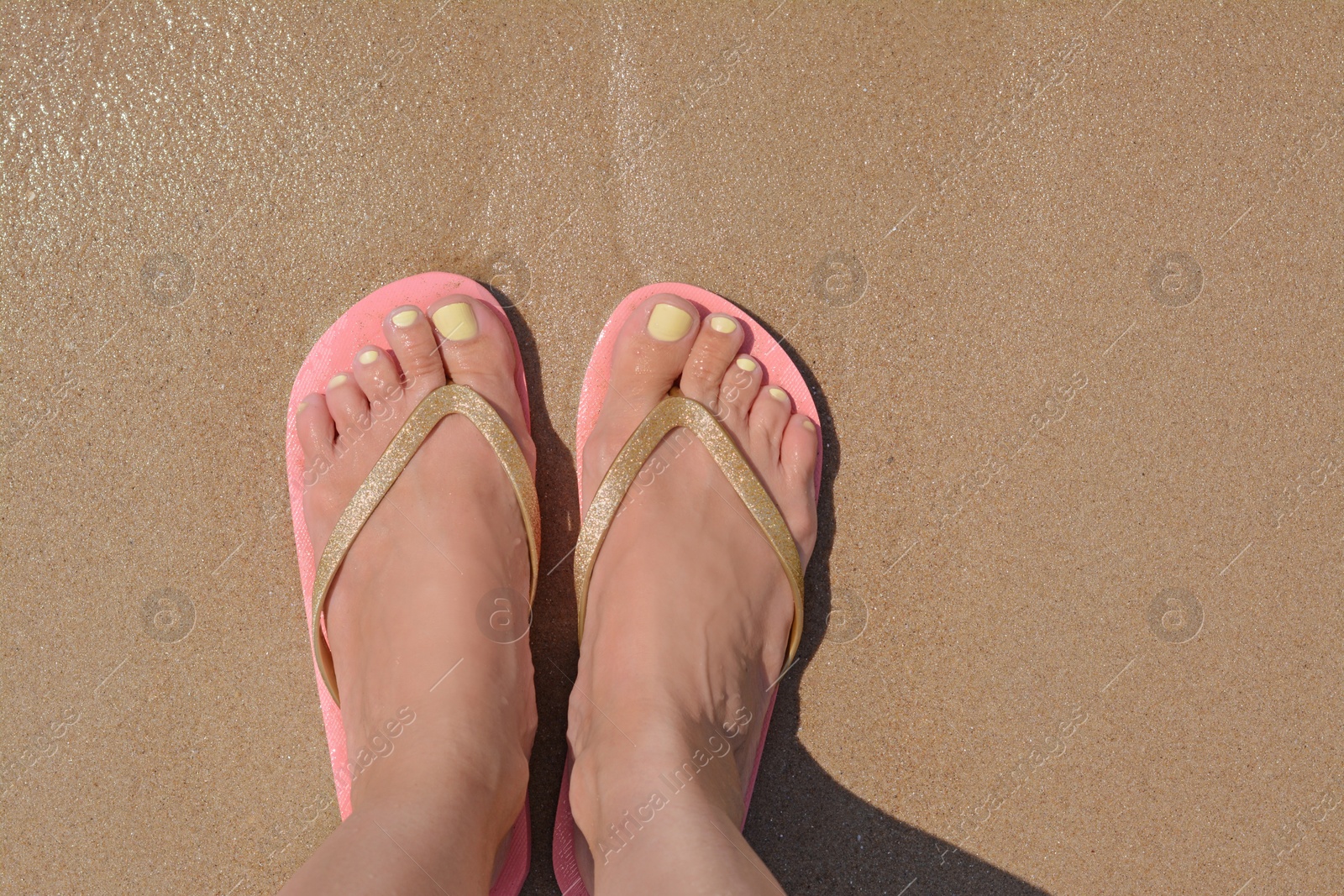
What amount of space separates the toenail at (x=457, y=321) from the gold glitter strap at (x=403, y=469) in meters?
0.10

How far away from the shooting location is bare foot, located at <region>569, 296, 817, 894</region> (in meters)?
1.32

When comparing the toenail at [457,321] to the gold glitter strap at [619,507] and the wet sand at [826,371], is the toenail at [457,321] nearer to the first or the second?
the wet sand at [826,371]

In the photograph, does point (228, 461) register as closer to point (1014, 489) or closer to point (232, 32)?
point (232, 32)

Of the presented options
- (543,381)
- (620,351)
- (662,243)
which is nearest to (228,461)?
(543,381)

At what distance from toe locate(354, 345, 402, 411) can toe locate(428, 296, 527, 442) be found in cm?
12

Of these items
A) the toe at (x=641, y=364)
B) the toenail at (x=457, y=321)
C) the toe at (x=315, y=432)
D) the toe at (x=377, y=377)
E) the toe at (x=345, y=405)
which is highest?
the toe at (x=641, y=364)

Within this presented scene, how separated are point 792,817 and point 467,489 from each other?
3.00 ft

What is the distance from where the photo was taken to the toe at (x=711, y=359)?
1.61 meters

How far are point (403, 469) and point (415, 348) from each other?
0.78 ft

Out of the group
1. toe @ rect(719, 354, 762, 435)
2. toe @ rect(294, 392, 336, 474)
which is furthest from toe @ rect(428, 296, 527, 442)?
toe @ rect(719, 354, 762, 435)

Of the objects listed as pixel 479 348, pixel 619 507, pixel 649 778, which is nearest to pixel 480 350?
pixel 479 348

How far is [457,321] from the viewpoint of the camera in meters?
1.58

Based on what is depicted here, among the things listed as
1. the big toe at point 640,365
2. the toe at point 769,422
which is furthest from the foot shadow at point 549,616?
the toe at point 769,422

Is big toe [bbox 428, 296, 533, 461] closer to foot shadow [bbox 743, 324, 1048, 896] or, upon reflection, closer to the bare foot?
the bare foot
